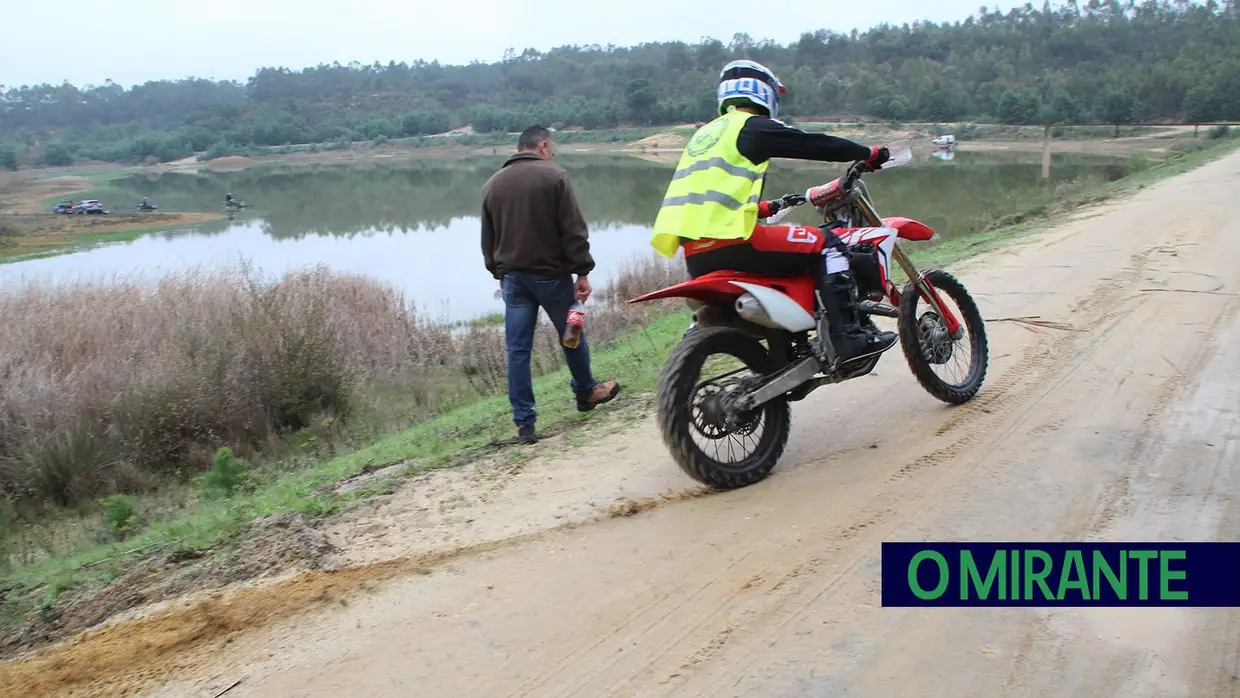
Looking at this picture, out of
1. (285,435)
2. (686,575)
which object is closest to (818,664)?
(686,575)

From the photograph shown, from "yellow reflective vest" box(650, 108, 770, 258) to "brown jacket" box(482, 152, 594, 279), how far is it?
131 cm

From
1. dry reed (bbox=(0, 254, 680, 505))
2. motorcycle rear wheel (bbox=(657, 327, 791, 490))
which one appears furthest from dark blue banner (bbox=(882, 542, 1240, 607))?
dry reed (bbox=(0, 254, 680, 505))

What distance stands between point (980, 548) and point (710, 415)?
133cm

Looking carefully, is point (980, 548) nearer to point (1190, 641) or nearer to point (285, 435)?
point (1190, 641)

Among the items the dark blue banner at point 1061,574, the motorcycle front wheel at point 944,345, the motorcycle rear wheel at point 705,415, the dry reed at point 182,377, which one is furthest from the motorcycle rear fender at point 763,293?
the dry reed at point 182,377

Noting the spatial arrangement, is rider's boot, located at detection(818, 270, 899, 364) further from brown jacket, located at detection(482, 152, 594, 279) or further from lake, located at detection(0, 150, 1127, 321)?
lake, located at detection(0, 150, 1127, 321)

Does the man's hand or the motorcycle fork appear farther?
the man's hand

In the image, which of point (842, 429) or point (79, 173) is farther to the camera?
point (79, 173)

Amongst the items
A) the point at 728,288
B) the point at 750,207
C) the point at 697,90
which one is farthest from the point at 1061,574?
the point at 697,90

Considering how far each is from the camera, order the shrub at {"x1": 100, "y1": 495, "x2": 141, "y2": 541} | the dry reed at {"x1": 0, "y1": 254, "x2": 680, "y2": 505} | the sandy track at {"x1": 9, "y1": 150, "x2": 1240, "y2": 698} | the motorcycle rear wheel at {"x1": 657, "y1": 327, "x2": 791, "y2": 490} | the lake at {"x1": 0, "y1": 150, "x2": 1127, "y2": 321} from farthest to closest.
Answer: the lake at {"x1": 0, "y1": 150, "x2": 1127, "y2": 321} → the dry reed at {"x1": 0, "y1": 254, "x2": 680, "y2": 505} → the shrub at {"x1": 100, "y1": 495, "x2": 141, "y2": 541} → the motorcycle rear wheel at {"x1": 657, "y1": 327, "x2": 791, "y2": 490} → the sandy track at {"x1": 9, "y1": 150, "x2": 1240, "y2": 698}

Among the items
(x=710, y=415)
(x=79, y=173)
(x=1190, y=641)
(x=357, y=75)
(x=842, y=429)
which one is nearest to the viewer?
(x=1190, y=641)

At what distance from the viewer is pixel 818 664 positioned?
2.97 m

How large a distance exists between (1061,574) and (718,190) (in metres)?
2.20

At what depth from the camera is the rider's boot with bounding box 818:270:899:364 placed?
4.75 metres
